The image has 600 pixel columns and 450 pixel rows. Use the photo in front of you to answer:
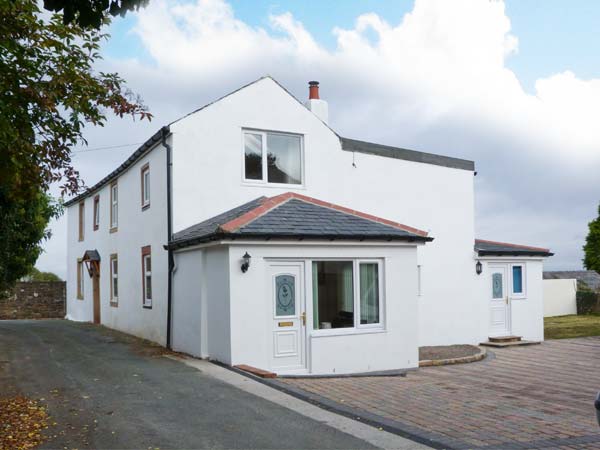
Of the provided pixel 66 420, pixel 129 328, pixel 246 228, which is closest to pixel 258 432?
pixel 66 420

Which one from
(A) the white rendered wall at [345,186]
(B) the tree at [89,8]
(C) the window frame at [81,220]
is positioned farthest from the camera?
(C) the window frame at [81,220]

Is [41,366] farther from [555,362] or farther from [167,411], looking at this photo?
[555,362]

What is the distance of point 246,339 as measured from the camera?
1280 centimetres

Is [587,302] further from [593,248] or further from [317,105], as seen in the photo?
[317,105]

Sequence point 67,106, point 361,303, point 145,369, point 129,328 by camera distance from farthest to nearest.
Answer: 1. point 129,328
2. point 361,303
3. point 145,369
4. point 67,106

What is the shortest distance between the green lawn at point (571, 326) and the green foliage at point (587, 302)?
1.07 meters

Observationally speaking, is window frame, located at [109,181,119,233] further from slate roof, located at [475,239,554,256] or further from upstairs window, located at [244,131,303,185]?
slate roof, located at [475,239,554,256]

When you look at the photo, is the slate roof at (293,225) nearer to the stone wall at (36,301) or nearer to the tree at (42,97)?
the tree at (42,97)

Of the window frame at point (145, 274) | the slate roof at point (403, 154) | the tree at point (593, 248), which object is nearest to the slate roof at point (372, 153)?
the slate roof at point (403, 154)

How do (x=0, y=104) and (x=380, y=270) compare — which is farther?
(x=380, y=270)

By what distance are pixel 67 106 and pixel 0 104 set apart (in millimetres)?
1871

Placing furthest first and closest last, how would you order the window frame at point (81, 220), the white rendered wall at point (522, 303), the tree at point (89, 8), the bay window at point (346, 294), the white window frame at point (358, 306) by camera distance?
the window frame at point (81, 220), the white rendered wall at point (522, 303), the bay window at point (346, 294), the white window frame at point (358, 306), the tree at point (89, 8)

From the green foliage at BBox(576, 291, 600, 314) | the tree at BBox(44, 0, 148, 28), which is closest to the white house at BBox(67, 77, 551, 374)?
the tree at BBox(44, 0, 148, 28)

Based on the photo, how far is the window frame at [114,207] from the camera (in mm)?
21812
